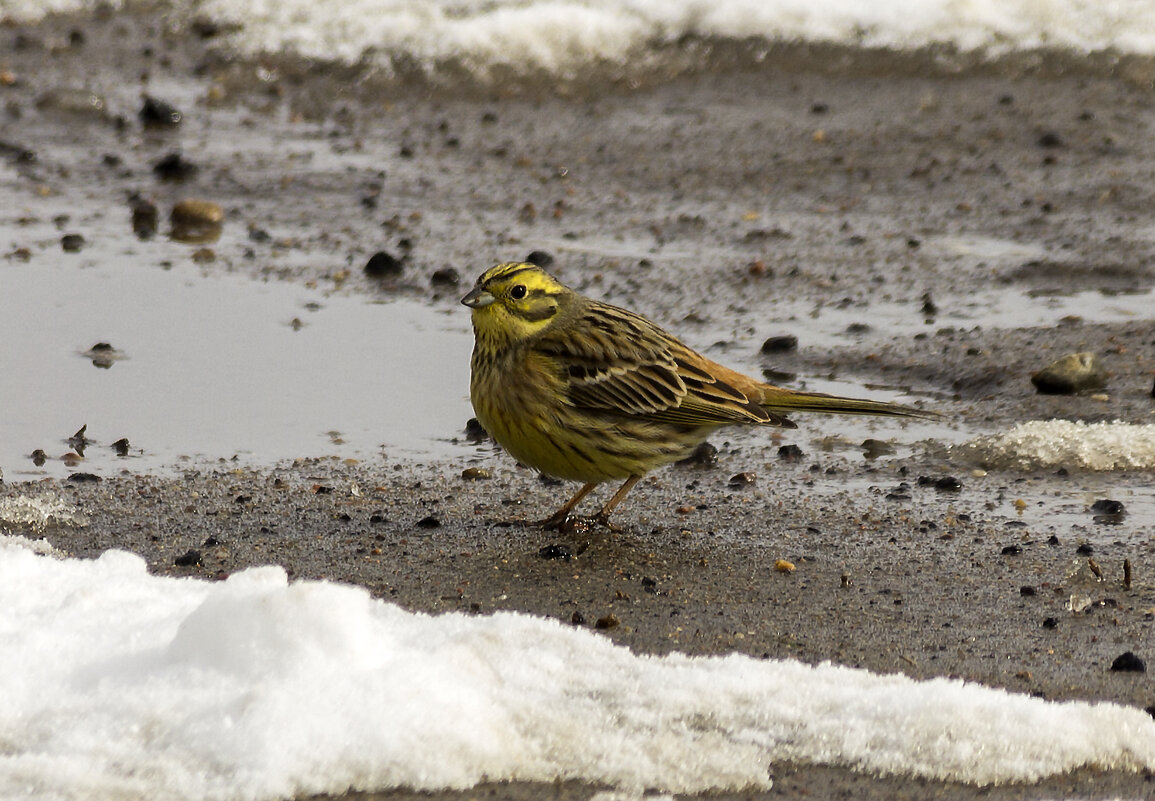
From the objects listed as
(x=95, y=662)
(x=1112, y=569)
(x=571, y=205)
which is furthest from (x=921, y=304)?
(x=95, y=662)

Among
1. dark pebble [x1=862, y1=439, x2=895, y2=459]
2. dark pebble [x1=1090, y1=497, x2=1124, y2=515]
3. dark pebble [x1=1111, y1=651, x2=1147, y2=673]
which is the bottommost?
dark pebble [x1=1111, y1=651, x2=1147, y2=673]

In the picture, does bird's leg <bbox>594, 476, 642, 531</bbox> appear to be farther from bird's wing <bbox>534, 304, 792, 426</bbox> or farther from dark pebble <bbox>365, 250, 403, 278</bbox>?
dark pebble <bbox>365, 250, 403, 278</bbox>

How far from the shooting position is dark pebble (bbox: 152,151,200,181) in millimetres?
11602

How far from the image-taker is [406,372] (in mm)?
8273

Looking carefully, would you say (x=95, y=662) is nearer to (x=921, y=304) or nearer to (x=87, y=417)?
(x=87, y=417)

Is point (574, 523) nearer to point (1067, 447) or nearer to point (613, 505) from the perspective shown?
point (613, 505)

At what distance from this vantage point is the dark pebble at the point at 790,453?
7.30m

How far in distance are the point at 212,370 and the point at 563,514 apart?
8.12 feet

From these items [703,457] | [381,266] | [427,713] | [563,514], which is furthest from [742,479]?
[381,266]

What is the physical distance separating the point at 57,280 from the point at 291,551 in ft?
13.4

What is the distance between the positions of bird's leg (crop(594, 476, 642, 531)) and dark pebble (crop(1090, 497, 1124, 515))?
5.74ft

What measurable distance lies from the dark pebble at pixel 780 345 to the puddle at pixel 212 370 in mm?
1510

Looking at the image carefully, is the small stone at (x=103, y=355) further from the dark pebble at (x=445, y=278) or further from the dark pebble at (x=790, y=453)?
the dark pebble at (x=790, y=453)

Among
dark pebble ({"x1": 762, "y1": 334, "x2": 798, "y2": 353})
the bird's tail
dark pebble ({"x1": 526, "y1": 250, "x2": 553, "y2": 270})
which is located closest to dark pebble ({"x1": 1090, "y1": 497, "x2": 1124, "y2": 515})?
the bird's tail
